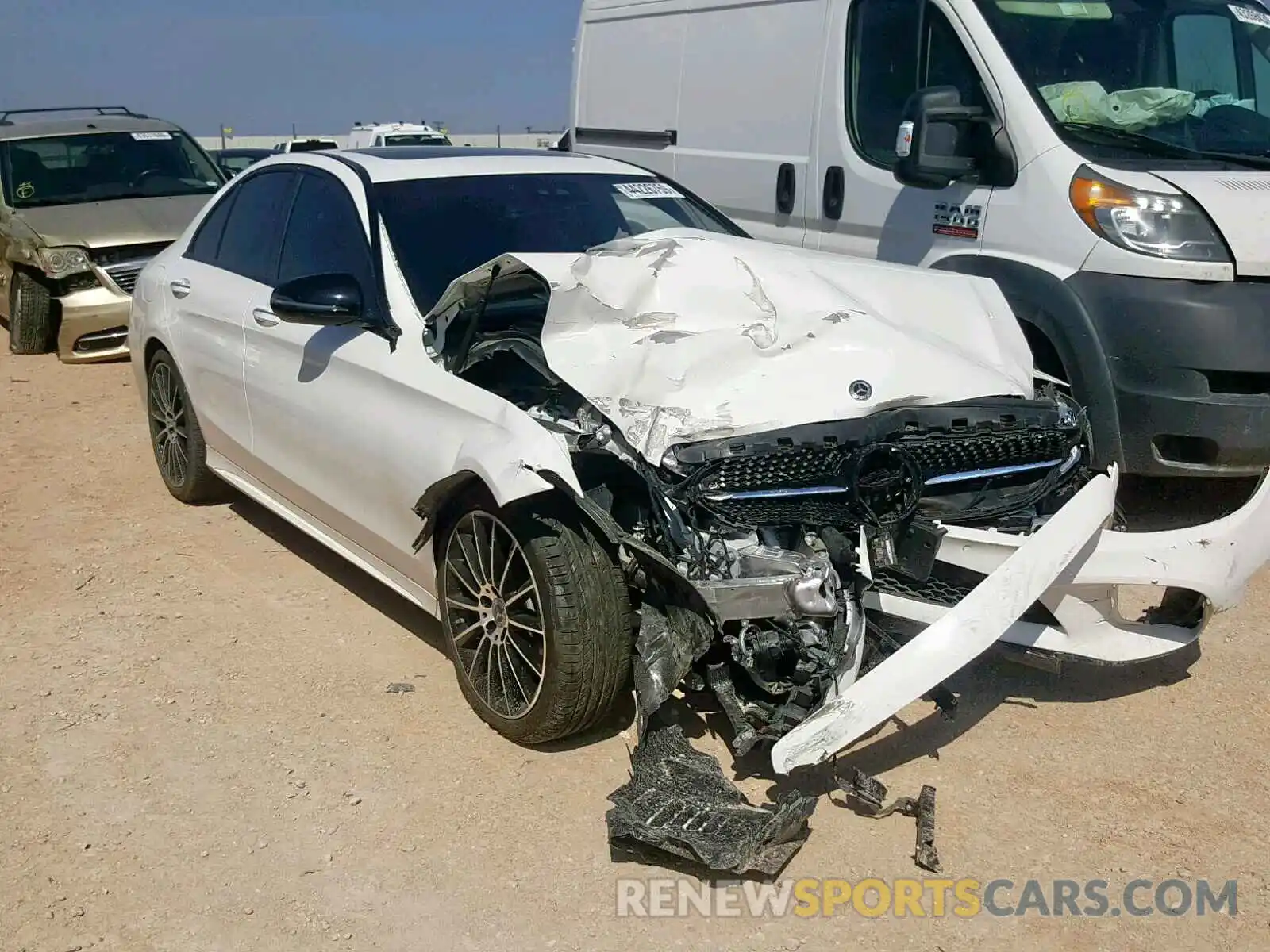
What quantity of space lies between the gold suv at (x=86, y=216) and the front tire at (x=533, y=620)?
6.74 meters

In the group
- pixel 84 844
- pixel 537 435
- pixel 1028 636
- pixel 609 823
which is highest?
Result: pixel 537 435

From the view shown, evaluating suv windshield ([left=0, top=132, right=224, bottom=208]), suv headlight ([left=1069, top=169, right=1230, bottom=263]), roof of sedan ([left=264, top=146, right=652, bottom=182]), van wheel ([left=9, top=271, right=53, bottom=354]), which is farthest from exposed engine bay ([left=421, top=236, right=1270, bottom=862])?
suv windshield ([left=0, top=132, right=224, bottom=208])

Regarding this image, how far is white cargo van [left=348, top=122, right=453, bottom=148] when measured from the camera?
27.5 m

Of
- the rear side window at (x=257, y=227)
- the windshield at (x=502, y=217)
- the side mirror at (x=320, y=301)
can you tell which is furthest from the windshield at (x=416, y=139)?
the side mirror at (x=320, y=301)

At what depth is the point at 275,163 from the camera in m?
Result: 5.10

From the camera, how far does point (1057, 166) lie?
4887 millimetres

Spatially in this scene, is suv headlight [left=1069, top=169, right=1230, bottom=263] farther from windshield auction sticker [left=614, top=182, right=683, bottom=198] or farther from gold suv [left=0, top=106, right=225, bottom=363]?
gold suv [left=0, top=106, right=225, bottom=363]

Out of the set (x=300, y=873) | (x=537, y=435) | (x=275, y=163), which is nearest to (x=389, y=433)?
(x=537, y=435)

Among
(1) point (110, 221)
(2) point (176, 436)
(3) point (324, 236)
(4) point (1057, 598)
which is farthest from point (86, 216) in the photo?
(4) point (1057, 598)

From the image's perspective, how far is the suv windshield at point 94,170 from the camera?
10.0 meters

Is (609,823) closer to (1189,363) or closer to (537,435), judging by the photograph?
(537,435)

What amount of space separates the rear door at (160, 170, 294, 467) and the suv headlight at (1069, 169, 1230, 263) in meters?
3.15

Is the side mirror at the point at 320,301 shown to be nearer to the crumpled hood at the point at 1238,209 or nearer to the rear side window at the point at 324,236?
the rear side window at the point at 324,236

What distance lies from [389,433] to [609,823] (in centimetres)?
146
